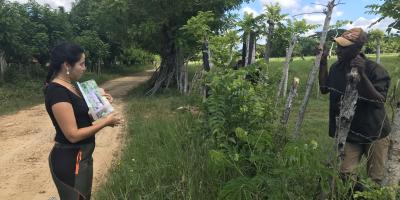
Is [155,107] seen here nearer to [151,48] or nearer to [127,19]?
[127,19]

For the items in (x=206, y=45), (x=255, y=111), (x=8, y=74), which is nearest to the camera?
(x=255, y=111)

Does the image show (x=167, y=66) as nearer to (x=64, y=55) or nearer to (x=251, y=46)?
(x=251, y=46)

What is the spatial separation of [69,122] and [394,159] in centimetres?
212

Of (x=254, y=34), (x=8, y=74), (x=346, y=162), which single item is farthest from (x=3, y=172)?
(x=8, y=74)

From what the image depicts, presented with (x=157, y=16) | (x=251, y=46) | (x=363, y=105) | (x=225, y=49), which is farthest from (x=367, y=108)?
(x=157, y=16)

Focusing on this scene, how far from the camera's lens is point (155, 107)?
45.2 ft

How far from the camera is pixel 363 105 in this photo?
3502 mm

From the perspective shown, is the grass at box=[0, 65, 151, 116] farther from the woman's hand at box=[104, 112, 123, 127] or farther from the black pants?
the woman's hand at box=[104, 112, 123, 127]

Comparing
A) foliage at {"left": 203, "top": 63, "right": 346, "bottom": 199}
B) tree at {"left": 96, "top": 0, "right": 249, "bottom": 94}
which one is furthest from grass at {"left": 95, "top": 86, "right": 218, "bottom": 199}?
tree at {"left": 96, "top": 0, "right": 249, "bottom": 94}

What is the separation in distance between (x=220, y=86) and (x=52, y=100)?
183 cm

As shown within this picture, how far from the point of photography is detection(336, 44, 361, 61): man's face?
11.3 ft

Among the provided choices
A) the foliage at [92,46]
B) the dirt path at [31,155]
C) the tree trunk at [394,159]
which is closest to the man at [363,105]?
the tree trunk at [394,159]

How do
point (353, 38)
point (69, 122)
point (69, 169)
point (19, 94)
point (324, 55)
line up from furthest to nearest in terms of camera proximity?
point (19, 94) → point (324, 55) → point (353, 38) → point (69, 169) → point (69, 122)

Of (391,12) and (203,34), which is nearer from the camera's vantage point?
(391,12)
